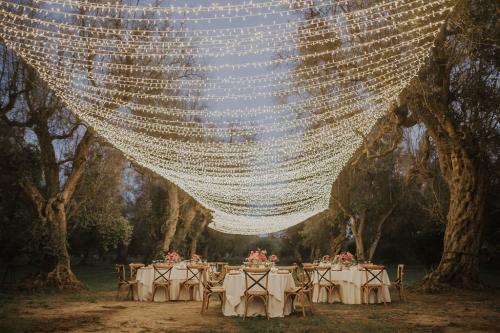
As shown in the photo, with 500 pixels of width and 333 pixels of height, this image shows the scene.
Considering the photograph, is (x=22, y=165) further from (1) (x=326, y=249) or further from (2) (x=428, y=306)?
(1) (x=326, y=249)

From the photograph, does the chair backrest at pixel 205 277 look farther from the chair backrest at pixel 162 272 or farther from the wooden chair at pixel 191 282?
the chair backrest at pixel 162 272

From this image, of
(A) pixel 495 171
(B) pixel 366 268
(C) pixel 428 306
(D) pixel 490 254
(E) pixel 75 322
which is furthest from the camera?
(D) pixel 490 254

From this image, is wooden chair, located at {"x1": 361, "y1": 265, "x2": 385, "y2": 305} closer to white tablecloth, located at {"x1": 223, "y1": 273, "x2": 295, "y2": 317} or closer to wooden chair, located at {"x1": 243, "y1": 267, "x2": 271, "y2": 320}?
white tablecloth, located at {"x1": 223, "y1": 273, "x2": 295, "y2": 317}

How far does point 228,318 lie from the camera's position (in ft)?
22.2

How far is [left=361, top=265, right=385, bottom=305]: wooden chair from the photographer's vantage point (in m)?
8.57

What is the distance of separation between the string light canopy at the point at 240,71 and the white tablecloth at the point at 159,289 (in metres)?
2.39

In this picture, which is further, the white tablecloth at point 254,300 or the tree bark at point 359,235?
the tree bark at point 359,235

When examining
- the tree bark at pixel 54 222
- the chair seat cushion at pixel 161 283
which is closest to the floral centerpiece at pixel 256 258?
the chair seat cushion at pixel 161 283

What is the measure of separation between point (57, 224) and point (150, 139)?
4027mm

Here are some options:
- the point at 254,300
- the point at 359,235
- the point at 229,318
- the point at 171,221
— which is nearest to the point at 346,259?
the point at 254,300

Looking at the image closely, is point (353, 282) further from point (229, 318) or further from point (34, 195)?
point (34, 195)

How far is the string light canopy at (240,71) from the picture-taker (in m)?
5.82

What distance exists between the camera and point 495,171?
11.1 m

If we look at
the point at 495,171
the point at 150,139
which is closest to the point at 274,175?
the point at 150,139
